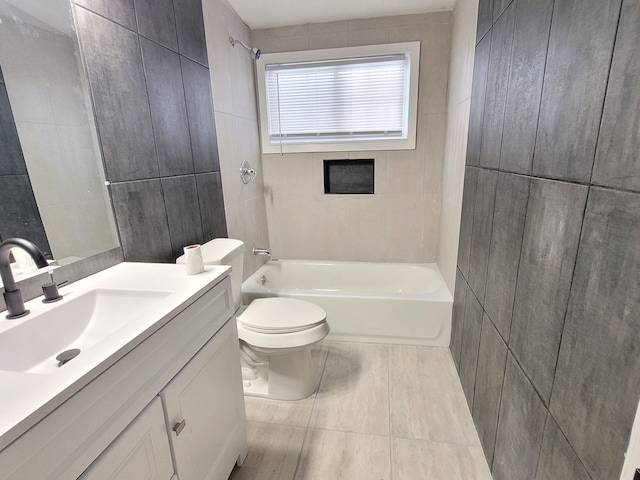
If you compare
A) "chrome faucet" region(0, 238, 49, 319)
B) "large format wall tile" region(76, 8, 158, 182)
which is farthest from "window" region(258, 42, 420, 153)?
"chrome faucet" region(0, 238, 49, 319)

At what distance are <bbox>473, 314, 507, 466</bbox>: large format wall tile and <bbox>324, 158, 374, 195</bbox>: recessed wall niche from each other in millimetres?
1557

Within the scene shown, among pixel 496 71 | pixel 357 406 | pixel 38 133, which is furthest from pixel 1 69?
pixel 357 406

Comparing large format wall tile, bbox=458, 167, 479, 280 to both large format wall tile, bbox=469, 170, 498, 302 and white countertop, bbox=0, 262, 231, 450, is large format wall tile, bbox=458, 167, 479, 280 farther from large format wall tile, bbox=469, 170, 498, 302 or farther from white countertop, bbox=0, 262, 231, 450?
white countertop, bbox=0, 262, 231, 450

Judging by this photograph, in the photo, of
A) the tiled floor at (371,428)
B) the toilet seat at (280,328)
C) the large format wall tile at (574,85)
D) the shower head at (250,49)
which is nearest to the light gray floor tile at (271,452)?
the tiled floor at (371,428)

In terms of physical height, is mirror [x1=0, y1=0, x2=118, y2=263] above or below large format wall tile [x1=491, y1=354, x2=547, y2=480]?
above

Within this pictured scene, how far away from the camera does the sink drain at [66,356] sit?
0.88m

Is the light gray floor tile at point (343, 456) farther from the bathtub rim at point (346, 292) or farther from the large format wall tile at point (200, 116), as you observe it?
the large format wall tile at point (200, 116)

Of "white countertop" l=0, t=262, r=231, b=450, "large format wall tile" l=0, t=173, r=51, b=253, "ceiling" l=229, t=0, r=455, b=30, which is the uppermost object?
"ceiling" l=229, t=0, r=455, b=30

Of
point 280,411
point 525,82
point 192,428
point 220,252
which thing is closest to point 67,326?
point 192,428

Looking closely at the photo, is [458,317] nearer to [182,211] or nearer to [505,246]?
[505,246]

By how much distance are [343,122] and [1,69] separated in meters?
2.07

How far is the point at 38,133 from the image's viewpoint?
1.05 meters

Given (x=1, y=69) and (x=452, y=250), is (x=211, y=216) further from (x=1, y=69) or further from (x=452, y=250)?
(x=452, y=250)

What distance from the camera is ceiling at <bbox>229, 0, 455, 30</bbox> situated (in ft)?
7.07
